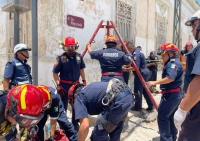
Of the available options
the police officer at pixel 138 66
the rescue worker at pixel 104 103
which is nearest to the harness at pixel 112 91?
the rescue worker at pixel 104 103

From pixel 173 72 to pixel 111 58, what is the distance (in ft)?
3.50

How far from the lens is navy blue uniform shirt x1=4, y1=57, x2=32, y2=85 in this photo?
10.7 ft

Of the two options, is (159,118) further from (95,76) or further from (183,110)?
(95,76)

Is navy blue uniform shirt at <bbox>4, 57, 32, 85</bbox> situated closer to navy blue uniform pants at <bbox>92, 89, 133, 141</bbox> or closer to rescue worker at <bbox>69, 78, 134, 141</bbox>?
rescue worker at <bbox>69, 78, 134, 141</bbox>

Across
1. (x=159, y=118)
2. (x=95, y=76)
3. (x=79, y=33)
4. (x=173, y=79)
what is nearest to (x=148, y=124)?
(x=159, y=118)

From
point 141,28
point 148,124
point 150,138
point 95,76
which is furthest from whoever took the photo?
point 141,28

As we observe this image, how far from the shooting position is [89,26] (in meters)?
5.73

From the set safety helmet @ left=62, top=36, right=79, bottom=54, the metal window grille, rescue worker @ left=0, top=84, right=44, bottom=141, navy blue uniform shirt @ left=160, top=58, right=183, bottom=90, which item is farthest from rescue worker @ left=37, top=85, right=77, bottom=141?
the metal window grille

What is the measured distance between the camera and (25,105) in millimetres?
1589

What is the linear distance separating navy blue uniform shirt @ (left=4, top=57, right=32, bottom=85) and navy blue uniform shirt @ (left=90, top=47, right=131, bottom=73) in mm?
1202

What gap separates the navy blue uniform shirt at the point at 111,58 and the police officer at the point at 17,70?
3.90ft

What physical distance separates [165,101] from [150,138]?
101 centimetres

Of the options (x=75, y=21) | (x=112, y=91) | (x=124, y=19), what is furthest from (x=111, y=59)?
(x=124, y=19)

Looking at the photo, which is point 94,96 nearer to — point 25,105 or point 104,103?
point 104,103
